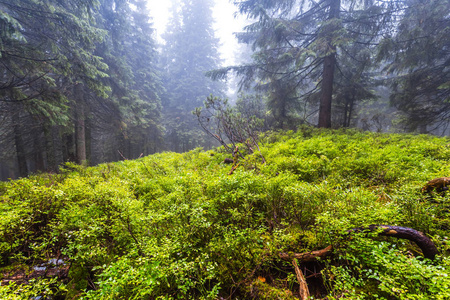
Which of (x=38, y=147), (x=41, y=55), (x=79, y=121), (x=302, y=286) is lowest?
(x=302, y=286)

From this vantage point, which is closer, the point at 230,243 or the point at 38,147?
the point at 230,243

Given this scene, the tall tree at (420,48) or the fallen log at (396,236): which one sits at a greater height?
the tall tree at (420,48)

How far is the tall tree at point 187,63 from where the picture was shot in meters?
23.0

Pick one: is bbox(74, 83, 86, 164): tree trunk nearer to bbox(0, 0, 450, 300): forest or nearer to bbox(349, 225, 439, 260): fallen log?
bbox(0, 0, 450, 300): forest

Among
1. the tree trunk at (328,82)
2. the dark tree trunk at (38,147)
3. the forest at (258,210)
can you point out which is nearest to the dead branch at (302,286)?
the forest at (258,210)

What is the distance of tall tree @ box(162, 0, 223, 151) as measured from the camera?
23031 millimetres

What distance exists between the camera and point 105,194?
2.25 metres

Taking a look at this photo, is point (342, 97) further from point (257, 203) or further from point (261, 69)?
point (257, 203)

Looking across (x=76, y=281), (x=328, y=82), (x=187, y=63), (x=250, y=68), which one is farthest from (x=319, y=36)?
(x=187, y=63)

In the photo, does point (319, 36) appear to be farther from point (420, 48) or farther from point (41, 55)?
point (41, 55)

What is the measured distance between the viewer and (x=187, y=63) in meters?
24.6

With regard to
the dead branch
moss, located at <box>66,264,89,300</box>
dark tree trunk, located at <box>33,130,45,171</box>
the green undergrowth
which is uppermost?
dark tree trunk, located at <box>33,130,45,171</box>

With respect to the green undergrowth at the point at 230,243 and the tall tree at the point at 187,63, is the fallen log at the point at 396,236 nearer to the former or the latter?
the green undergrowth at the point at 230,243

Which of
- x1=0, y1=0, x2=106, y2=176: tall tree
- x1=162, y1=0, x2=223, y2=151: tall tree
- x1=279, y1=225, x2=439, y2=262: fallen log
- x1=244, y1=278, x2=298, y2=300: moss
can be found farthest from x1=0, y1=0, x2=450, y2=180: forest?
x1=162, y1=0, x2=223, y2=151: tall tree
